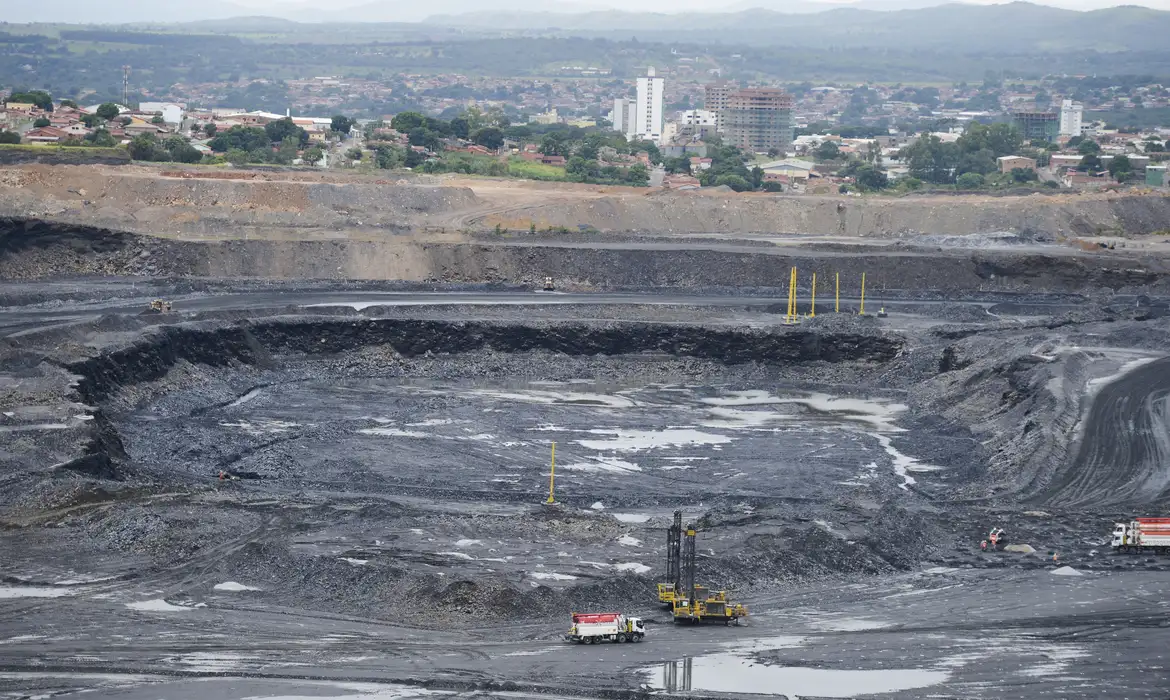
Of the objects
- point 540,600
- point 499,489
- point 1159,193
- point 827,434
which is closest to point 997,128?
point 1159,193

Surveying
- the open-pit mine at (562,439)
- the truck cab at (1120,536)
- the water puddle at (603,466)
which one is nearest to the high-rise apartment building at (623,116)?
the open-pit mine at (562,439)

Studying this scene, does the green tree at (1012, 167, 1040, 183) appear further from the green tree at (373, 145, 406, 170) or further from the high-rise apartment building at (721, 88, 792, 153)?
the high-rise apartment building at (721, 88, 792, 153)

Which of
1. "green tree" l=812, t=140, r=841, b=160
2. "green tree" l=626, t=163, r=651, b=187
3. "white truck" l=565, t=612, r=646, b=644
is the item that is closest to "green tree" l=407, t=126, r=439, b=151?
"green tree" l=626, t=163, r=651, b=187

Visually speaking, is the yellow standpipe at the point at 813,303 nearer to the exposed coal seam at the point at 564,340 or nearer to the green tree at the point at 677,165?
the exposed coal seam at the point at 564,340

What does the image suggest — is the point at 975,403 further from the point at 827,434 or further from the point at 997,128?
the point at 997,128

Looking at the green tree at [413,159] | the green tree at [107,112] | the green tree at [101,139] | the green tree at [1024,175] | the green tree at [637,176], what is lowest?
the green tree at [1024,175]

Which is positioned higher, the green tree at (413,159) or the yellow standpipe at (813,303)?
the green tree at (413,159)

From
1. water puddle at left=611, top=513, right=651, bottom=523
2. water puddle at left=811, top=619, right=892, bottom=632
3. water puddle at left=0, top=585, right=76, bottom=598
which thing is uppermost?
water puddle at left=0, top=585, right=76, bottom=598
